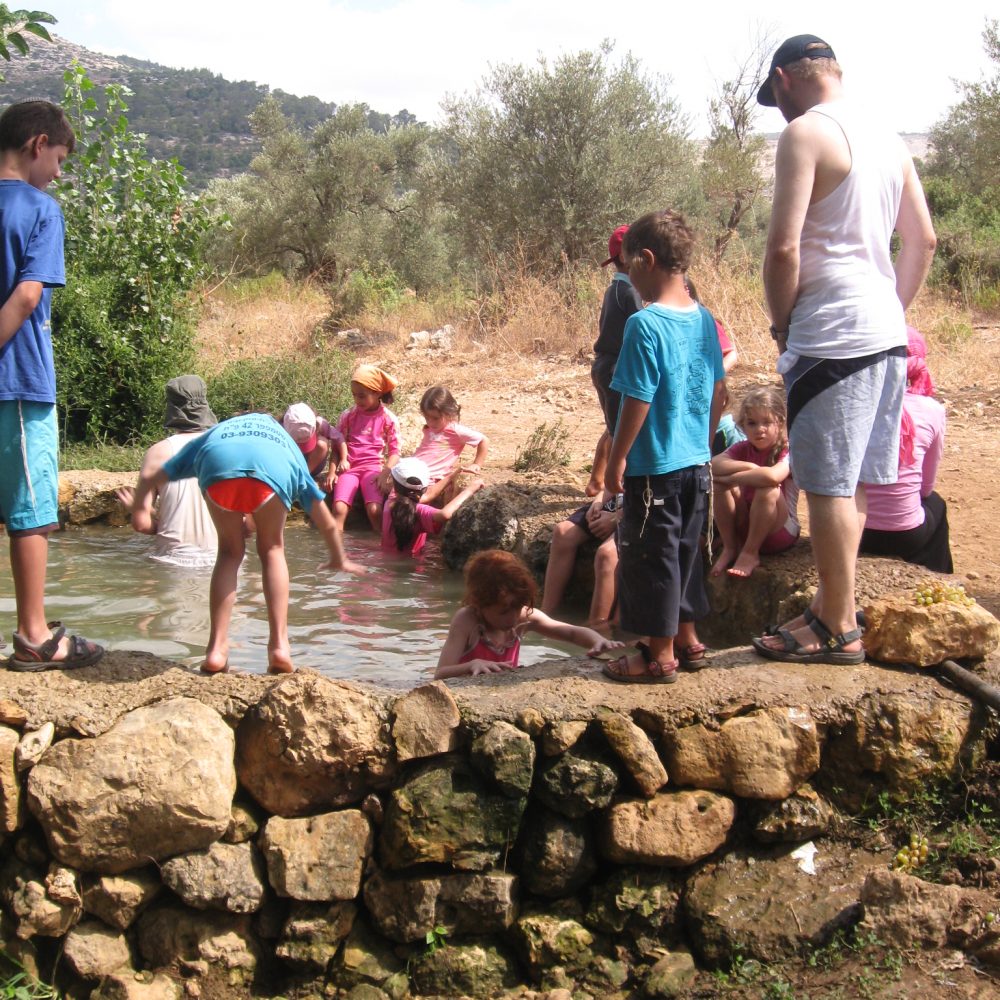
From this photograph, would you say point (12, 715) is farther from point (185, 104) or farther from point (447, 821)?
point (185, 104)

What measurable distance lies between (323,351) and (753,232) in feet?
50.7

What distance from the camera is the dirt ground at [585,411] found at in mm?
6094

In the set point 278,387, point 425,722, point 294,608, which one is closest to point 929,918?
point 425,722

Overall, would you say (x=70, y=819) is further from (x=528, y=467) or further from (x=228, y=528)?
(x=528, y=467)

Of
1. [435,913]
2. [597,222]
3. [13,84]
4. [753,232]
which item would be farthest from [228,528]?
[13,84]

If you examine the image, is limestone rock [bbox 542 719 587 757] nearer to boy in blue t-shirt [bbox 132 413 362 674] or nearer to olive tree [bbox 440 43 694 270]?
boy in blue t-shirt [bbox 132 413 362 674]

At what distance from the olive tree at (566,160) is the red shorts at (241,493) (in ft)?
41.7

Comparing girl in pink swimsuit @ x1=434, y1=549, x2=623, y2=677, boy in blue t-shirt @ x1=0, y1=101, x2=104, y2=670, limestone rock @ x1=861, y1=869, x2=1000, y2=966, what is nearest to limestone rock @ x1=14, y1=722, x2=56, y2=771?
boy in blue t-shirt @ x1=0, y1=101, x2=104, y2=670

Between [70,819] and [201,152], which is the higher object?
[201,152]

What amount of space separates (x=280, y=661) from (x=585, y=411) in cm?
659

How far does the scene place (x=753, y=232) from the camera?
79.2 feet

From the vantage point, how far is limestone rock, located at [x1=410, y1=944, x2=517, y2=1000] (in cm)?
335

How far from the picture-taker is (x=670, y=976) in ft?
10.7

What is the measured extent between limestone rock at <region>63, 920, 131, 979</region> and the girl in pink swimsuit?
4.80 feet
